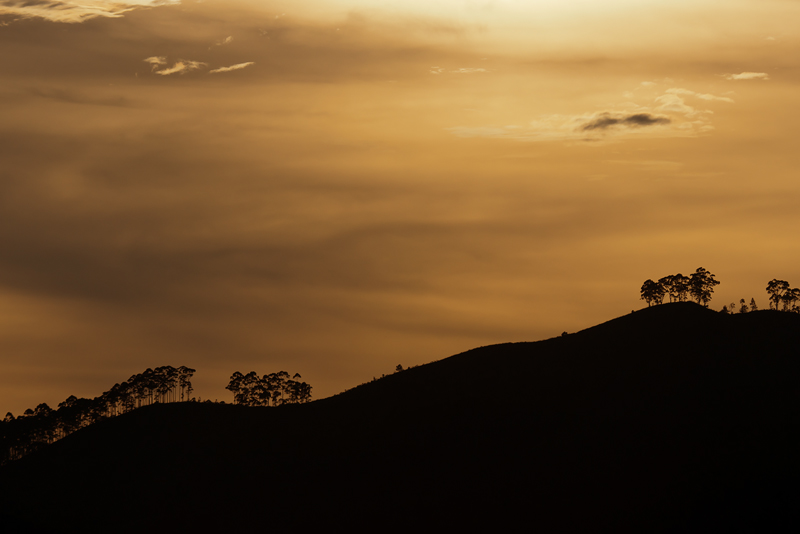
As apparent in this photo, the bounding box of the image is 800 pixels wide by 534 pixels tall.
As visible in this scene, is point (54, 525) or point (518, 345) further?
point (518, 345)

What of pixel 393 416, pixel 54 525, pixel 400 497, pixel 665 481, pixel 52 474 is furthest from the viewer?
pixel 52 474

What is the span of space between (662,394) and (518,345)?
1346 inches

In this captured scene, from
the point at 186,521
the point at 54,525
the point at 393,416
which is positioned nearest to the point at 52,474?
the point at 54,525

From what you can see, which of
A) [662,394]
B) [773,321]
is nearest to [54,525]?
[662,394]

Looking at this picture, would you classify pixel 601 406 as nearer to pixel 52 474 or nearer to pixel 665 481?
pixel 665 481

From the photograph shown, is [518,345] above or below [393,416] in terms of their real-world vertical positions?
above

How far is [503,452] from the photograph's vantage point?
392 ft

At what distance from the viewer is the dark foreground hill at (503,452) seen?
344 feet

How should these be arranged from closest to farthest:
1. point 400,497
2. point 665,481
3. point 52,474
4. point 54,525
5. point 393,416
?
point 665,481
point 400,497
point 54,525
point 393,416
point 52,474

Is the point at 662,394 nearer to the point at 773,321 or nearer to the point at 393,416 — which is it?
the point at 773,321

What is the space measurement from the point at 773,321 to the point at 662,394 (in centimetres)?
2869

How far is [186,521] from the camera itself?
402 ft

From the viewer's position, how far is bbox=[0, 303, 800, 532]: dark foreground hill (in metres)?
105

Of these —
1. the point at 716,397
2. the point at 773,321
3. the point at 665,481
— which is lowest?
the point at 665,481
